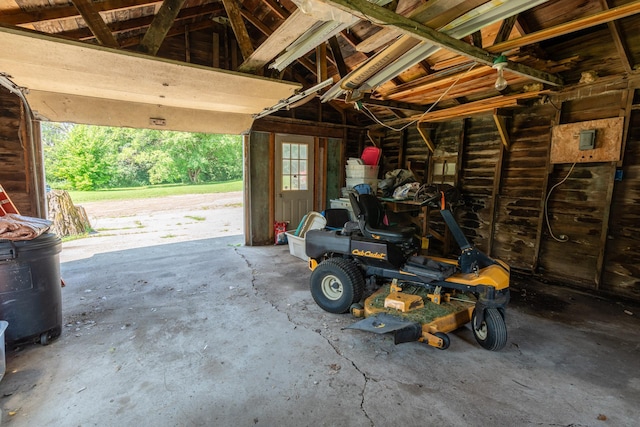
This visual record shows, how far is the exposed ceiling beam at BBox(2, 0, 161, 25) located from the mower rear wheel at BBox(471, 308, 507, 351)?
12.8ft

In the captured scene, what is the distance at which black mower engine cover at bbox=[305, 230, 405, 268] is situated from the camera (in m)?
2.74

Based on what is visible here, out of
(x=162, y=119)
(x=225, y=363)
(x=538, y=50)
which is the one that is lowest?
(x=225, y=363)

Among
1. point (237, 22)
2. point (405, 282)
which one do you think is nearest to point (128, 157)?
point (237, 22)

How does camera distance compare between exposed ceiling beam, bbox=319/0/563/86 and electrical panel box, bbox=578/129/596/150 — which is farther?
electrical panel box, bbox=578/129/596/150

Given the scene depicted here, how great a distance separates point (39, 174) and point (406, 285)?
5113 millimetres

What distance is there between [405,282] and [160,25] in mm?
2987

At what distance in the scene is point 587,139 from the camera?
11.0 ft

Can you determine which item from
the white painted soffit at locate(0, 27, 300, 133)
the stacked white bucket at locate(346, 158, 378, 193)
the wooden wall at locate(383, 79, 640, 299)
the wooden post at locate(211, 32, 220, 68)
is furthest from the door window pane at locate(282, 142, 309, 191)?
the wooden wall at locate(383, 79, 640, 299)

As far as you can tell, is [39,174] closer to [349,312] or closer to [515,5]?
[349,312]

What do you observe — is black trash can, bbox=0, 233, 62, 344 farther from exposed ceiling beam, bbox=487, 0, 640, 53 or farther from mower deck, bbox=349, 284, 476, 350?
exposed ceiling beam, bbox=487, 0, 640, 53

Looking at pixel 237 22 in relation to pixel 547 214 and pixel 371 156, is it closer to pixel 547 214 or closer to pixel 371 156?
pixel 371 156

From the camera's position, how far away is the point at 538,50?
2.95 meters

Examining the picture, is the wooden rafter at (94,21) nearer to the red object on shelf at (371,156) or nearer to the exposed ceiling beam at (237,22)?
the exposed ceiling beam at (237,22)

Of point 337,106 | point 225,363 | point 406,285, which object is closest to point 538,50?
point 406,285
